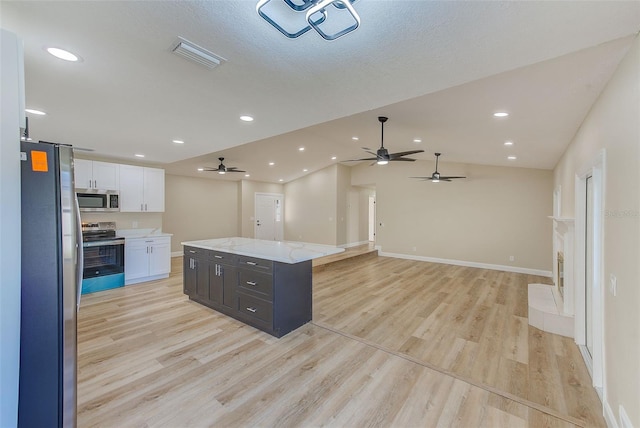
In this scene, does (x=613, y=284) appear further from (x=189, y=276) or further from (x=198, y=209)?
(x=198, y=209)

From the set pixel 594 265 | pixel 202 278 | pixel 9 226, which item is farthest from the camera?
pixel 202 278

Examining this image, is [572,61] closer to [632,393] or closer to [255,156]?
[632,393]

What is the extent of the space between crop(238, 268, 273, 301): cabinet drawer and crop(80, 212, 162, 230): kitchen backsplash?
354 cm

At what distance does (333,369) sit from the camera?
2557 mm

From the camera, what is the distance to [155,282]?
17.4 feet

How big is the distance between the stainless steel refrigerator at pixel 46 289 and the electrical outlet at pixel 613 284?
10.8 feet

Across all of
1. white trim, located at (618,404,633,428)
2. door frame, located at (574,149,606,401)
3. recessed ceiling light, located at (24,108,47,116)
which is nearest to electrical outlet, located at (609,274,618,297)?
door frame, located at (574,149,606,401)

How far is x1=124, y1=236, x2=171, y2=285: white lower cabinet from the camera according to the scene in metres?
5.07

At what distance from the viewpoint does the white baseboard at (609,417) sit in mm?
1786

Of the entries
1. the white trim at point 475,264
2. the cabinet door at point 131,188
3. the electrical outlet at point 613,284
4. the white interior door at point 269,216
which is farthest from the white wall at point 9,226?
the white interior door at point 269,216

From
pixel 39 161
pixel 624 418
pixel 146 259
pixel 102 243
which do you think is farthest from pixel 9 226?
pixel 146 259

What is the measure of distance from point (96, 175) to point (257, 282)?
3958 mm

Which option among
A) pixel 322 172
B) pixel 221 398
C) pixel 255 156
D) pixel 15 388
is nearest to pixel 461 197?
pixel 322 172

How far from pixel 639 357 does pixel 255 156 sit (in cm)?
687
